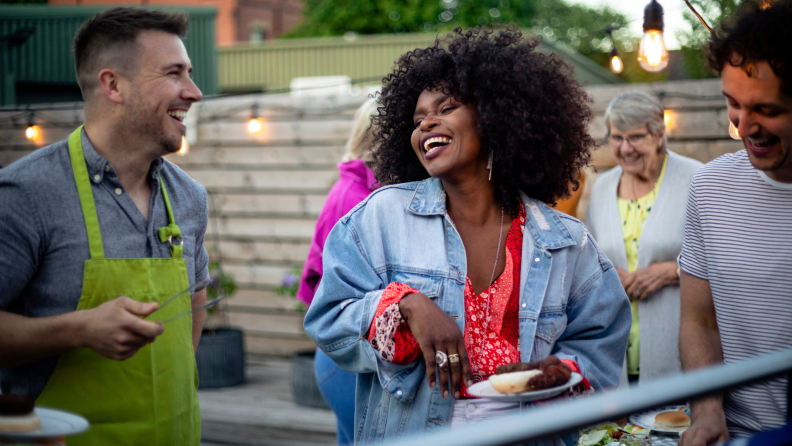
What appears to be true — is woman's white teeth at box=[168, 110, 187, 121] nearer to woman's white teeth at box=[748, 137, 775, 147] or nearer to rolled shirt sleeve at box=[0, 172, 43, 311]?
rolled shirt sleeve at box=[0, 172, 43, 311]

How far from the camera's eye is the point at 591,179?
3.78 meters

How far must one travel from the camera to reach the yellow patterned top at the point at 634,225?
3100 millimetres

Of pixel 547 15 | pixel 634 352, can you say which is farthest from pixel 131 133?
pixel 547 15

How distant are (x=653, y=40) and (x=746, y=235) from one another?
265cm

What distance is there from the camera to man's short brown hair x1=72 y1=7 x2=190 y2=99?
1745mm

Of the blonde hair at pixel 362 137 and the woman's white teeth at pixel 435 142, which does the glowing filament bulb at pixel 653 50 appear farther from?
the woman's white teeth at pixel 435 142

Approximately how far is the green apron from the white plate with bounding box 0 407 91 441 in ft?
1.26

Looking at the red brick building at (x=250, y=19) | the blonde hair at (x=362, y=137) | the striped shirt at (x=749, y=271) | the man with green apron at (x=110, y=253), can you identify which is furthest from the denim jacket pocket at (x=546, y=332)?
the red brick building at (x=250, y=19)

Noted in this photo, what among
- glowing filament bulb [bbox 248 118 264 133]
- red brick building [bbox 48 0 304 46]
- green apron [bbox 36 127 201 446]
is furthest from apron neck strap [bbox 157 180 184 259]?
red brick building [bbox 48 0 304 46]

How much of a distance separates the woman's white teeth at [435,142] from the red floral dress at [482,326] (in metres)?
0.35

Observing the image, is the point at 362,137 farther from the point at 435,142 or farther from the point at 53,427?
the point at 53,427

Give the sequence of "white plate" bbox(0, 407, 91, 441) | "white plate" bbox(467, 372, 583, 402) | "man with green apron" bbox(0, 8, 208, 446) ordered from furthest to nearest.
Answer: "man with green apron" bbox(0, 8, 208, 446) → "white plate" bbox(467, 372, 583, 402) → "white plate" bbox(0, 407, 91, 441)

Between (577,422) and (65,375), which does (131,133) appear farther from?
(577,422)

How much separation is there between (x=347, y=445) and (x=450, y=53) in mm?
1717
